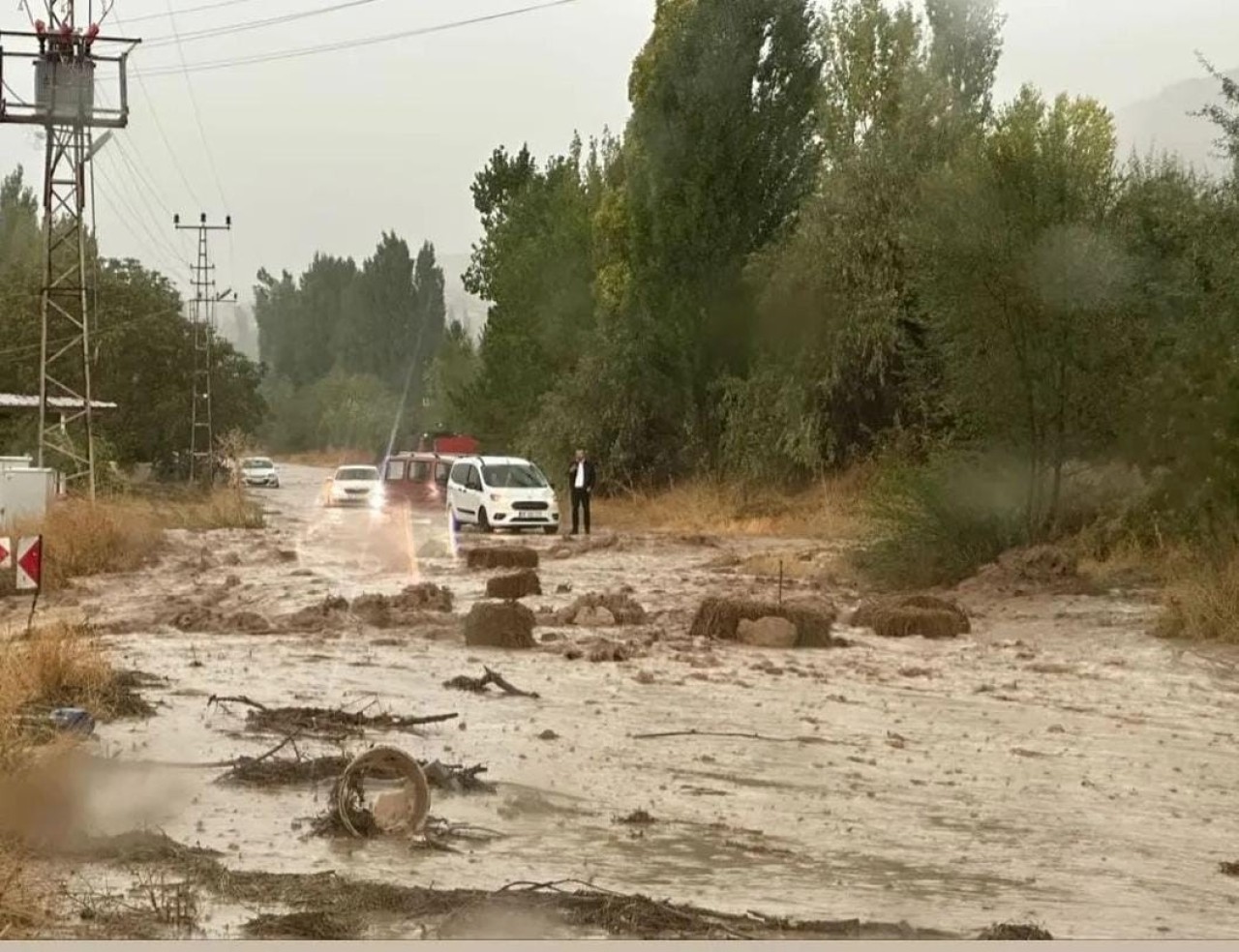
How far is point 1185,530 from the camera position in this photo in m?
20.6

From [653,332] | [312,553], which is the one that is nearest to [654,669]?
[312,553]

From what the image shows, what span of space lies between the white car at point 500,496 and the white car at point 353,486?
7589 millimetres

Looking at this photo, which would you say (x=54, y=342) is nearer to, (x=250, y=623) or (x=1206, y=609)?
(x=250, y=623)

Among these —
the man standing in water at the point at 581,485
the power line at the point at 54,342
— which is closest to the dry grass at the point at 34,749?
the man standing in water at the point at 581,485

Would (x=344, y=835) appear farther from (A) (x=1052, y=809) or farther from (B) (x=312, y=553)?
(B) (x=312, y=553)

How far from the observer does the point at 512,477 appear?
35125 millimetres

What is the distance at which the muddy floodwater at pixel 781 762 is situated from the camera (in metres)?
7.71

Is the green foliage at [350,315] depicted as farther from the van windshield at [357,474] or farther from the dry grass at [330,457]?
the van windshield at [357,474]

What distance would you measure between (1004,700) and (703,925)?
7.94 m

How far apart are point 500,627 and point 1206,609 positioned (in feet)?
23.8

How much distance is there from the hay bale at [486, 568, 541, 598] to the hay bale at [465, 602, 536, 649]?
4.17 meters

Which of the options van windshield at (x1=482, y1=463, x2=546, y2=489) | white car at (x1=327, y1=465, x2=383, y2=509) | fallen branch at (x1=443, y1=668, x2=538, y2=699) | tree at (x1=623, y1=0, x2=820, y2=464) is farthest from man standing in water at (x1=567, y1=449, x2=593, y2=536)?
fallen branch at (x1=443, y1=668, x2=538, y2=699)

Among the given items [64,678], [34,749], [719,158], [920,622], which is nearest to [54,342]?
[719,158]

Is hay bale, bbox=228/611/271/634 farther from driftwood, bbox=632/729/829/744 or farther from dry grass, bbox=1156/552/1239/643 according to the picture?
dry grass, bbox=1156/552/1239/643
